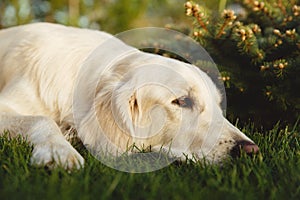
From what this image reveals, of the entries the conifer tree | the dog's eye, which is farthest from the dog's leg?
the conifer tree

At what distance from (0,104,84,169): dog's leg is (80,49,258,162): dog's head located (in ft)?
0.74

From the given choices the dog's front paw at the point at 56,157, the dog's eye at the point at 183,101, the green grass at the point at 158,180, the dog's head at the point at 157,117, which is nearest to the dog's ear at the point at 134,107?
the dog's head at the point at 157,117

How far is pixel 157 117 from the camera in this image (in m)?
2.41

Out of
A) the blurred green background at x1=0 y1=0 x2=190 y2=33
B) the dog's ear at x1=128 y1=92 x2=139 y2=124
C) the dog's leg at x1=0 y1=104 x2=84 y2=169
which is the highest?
the dog's ear at x1=128 y1=92 x2=139 y2=124

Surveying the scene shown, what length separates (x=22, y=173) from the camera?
6.19 ft

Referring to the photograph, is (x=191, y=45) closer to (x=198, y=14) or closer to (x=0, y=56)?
(x=198, y=14)

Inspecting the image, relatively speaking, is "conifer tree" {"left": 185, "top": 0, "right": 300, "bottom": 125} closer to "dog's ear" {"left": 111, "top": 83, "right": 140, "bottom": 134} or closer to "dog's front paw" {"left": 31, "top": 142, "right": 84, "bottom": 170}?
"dog's ear" {"left": 111, "top": 83, "right": 140, "bottom": 134}

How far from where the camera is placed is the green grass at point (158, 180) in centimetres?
163

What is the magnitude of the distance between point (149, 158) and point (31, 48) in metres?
1.19

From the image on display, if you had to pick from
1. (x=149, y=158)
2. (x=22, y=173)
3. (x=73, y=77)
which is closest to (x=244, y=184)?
(x=149, y=158)

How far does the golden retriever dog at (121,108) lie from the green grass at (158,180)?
4.9 inches

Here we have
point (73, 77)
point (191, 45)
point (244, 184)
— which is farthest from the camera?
point (191, 45)

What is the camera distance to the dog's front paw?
1950mm

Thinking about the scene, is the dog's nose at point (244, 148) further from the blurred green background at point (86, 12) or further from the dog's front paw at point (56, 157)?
the blurred green background at point (86, 12)
